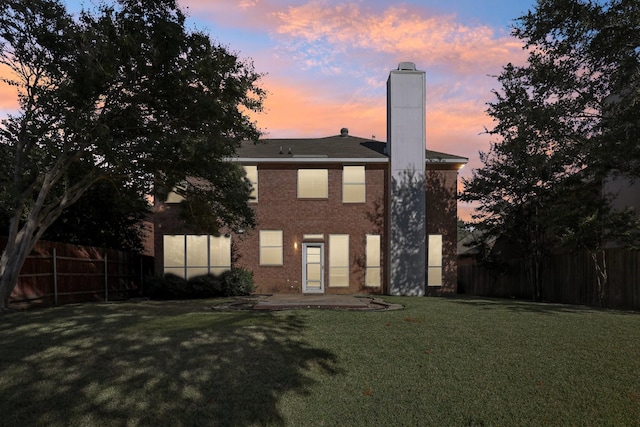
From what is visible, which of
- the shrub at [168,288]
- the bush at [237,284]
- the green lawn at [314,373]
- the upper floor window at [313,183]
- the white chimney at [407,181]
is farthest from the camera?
the upper floor window at [313,183]

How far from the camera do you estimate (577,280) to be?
18.6 meters

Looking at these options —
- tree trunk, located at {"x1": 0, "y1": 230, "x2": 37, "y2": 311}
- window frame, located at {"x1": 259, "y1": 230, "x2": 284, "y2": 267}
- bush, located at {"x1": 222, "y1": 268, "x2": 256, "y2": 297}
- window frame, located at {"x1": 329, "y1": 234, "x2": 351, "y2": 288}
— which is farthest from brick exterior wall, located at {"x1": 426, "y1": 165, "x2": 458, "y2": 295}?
tree trunk, located at {"x1": 0, "y1": 230, "x2": 37, "y2": 311}

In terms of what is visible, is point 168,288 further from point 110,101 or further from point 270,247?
point 110,101

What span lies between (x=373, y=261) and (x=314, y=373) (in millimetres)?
15090

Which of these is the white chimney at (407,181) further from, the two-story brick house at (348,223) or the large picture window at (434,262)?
the large picture window at (434,262)

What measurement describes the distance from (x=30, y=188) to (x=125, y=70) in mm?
4048

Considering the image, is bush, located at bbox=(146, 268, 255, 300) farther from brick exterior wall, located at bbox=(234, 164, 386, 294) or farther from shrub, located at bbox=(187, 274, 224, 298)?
brick exterior wall, located at bbox=(234, 164, 386, 294)

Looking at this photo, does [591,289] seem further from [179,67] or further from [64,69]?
[64,69]

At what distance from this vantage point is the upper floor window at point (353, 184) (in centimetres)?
2194

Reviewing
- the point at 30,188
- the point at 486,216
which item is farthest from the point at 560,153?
the point at 30,188

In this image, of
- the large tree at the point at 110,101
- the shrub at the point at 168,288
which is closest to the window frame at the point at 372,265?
the shrub at the point at 168,288

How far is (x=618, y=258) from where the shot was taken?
16047 millimetres

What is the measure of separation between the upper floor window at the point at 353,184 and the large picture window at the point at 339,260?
171 centimetres

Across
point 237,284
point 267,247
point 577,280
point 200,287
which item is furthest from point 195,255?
point 577,280
